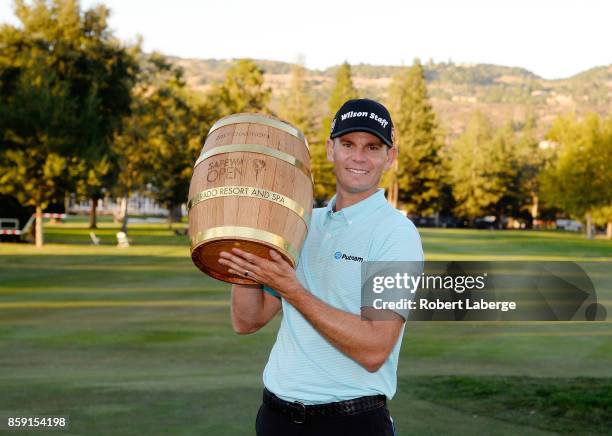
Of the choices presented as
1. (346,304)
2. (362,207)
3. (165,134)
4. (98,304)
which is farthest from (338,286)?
(165,134)

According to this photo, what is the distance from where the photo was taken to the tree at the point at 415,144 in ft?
456

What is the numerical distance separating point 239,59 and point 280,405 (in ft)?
313

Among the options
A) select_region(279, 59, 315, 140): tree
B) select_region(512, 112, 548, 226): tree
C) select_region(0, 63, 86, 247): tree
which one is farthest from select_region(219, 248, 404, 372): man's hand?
select_region(512, 112, 548, 226): tree

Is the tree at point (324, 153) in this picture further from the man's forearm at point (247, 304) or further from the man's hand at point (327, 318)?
the man's hand at point (327, 318)

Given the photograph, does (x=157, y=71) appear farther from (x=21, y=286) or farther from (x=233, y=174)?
(x=233, y=174)

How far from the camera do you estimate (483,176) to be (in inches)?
5837

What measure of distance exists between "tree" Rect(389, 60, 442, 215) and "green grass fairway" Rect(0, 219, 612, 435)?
114223 millimetres

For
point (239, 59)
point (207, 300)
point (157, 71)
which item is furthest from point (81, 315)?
point (239, 59)

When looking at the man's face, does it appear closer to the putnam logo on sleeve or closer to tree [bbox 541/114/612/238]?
the putnam logo on sleeve

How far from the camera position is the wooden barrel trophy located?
3.57m

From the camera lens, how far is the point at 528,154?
167 metres

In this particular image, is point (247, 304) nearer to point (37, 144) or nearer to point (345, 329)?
point (345, 329)

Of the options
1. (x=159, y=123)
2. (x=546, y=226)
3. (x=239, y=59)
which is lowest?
(x=546, y=226)

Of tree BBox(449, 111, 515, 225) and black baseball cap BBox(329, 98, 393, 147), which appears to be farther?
tree BBox(449, 111, 515, 225)
